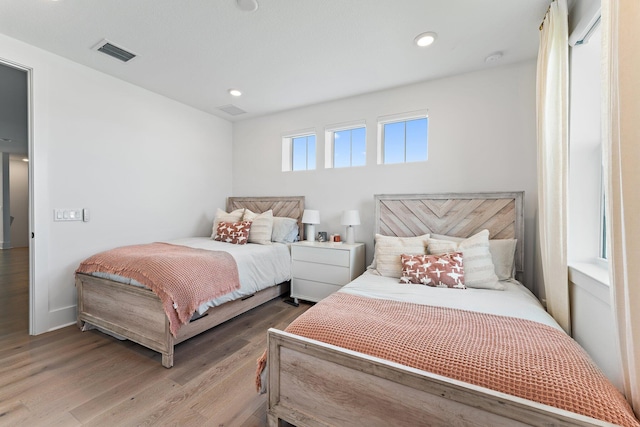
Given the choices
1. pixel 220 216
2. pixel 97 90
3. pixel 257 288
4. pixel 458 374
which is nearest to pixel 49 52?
pixel 97 90

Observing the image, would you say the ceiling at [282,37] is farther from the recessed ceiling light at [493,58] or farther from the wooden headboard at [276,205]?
the wooden headboard at [276,205]

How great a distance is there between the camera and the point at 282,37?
221cm

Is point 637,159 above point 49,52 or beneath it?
beneath

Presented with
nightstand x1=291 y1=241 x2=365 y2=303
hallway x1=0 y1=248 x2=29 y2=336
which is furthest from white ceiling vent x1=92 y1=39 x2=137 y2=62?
hallway x1=0 y1=248 x2=29 y2=336

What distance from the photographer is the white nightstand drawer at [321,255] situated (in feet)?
9.55

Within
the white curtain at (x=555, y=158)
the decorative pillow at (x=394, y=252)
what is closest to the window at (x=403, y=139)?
the decorative pillow at (x=394, y=252)

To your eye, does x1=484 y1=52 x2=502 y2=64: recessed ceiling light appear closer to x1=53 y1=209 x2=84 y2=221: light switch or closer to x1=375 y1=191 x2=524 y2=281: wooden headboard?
x1=375 y1=191 x2=524 y2=281: wooden headboard

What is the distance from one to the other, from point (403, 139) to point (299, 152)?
1.58 meters

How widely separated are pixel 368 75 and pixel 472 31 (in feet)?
3.34

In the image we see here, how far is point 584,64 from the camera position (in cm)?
175

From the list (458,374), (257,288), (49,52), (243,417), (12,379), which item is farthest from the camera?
(257,288)

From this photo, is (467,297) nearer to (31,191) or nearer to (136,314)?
(136,314)

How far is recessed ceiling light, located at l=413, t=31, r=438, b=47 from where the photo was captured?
2156 millimetres

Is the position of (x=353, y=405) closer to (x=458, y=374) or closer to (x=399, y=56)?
(x=458, y=374)
